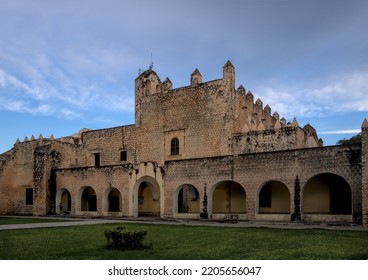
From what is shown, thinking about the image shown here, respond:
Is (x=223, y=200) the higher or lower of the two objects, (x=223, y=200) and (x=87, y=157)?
the lower

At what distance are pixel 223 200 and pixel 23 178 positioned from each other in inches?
714

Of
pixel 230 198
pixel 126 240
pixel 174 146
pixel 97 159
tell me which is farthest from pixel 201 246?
pixel 97 159

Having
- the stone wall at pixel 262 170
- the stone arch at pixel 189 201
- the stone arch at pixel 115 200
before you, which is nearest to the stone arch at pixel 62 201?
the stone arch at pixel 115 200

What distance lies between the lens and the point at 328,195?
21766 millimetres

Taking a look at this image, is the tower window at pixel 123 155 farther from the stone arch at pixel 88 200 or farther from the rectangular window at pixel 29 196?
the rectangular window at pixel 29 196

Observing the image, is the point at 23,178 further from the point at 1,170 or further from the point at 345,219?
the point at 345,219

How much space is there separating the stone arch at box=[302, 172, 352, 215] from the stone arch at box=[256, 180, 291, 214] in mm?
1182

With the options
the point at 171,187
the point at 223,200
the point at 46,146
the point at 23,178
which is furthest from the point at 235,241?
the point at 23,178

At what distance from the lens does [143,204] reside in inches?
1177

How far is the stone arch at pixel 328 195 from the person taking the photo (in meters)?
21.4

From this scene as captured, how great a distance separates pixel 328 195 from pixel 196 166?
7.09 m

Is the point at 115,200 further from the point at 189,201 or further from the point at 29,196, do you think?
the point at 29,196

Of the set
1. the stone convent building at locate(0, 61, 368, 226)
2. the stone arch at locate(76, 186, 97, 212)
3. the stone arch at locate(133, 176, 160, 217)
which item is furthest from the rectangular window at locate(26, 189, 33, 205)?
the stone arch at locate(133, 176, 160, 217)

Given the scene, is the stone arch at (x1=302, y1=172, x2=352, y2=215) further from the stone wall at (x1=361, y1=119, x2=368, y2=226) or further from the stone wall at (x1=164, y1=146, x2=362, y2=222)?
the stone wall at (x1=361, y1=119, x2=368, y2=226)
